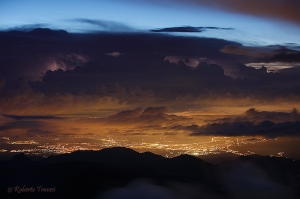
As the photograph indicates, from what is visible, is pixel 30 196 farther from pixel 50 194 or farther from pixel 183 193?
pixel 183 193

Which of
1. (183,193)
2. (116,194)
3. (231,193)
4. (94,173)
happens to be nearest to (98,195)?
(116,194)

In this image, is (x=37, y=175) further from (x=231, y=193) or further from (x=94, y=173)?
(x=231, y=193)

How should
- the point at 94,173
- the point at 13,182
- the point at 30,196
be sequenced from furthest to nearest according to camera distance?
the point at 94,173
the point at 13,182
the point at 30,196

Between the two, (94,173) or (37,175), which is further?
(94,173)

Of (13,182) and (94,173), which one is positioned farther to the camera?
(94,173)

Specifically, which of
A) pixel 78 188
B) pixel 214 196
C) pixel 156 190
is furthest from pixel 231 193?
pixel 78 188

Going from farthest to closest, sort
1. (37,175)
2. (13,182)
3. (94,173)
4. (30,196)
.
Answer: (94,173) < (37,175) < (13,182) < (30,196)

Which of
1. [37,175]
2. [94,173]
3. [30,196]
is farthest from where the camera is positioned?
[94,173]

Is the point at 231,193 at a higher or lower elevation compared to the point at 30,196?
lower

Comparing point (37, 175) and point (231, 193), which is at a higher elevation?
point (37, 175)
